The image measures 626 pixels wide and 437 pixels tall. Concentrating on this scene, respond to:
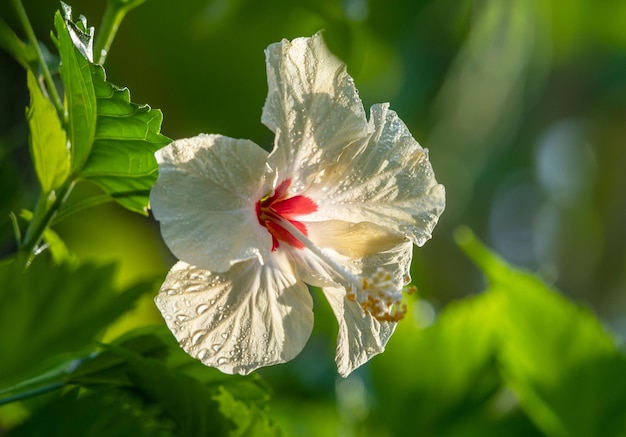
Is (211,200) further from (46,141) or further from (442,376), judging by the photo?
(442,376)

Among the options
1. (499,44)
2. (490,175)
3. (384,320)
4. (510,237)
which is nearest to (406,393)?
(384,320)

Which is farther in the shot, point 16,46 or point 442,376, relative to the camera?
point 442,376

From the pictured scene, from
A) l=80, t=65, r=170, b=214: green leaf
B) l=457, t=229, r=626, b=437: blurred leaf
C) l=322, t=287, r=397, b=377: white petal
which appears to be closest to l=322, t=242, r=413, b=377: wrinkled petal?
l=322, t=287, r=397, b=377: white petal

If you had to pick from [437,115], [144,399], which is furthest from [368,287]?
[437,115]

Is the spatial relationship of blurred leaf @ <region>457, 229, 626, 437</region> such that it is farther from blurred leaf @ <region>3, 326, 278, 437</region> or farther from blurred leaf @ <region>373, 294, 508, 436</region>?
blurred leaf @ <region>3, 326, 278, 437</region>

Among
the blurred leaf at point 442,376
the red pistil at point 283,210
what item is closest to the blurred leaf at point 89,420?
the red pistil at point 283,210

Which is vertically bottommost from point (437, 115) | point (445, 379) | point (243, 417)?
point (437, 115)

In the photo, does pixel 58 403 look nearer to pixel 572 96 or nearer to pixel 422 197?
pixel 422 197
